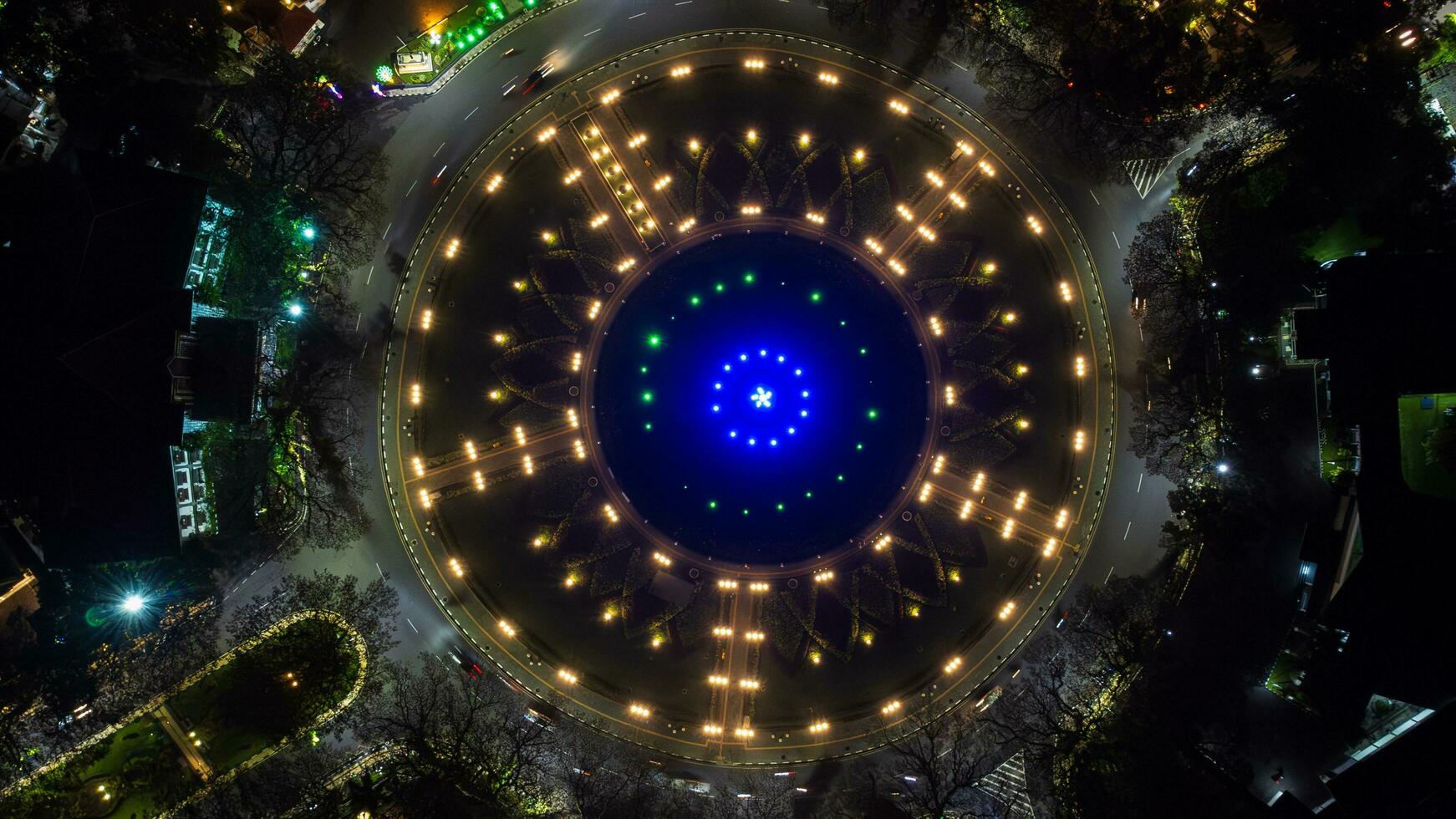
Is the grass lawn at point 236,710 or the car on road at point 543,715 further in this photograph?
the car on road at point 543,715

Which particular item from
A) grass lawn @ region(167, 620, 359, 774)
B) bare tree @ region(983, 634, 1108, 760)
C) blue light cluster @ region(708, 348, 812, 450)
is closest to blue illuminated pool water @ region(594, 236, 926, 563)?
blue light cluster @ region(708, 348, 812, 450)

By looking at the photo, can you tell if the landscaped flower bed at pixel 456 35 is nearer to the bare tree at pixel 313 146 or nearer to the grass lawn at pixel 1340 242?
the bare tree at pixel 313 146

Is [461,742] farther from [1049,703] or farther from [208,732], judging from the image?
[1049,703]

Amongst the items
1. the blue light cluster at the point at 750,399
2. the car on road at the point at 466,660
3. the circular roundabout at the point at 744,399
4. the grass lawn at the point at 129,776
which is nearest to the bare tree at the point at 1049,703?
the circular roundabout at the point at 744,399

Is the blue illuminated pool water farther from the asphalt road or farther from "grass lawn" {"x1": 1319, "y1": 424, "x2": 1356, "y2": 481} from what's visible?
"grass lawn" {"x1": 1319, "y1": 424, "x2": 1356, "y2": 481}

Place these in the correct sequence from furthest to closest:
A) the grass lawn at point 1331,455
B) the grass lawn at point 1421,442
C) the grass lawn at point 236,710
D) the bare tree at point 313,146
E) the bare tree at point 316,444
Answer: the bare tree at point 316,444 → the grass lawn at point 236,710 → the bare tree at point 313,146 → the grass lawn at point 1331,455 → the grass lawn at point 1421,442

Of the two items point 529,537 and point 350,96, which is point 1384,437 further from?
point 350,96

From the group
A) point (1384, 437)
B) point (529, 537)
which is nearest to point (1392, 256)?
point (1384, 437)
